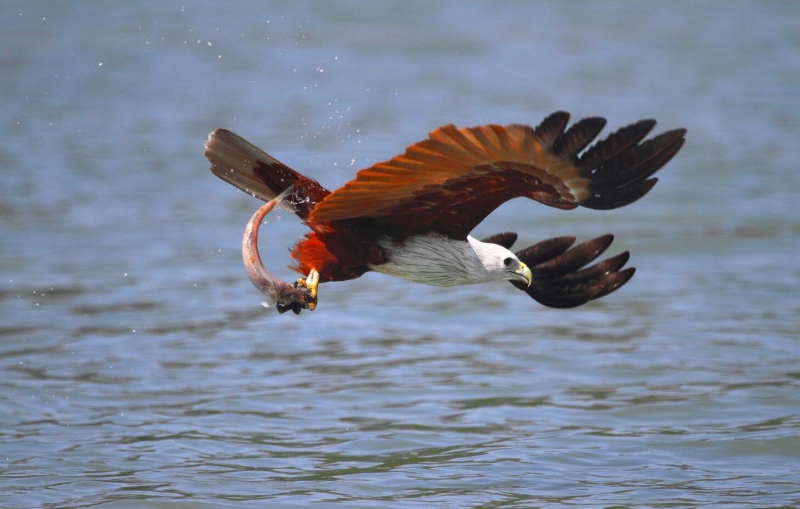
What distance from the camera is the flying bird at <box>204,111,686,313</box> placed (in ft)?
14.8

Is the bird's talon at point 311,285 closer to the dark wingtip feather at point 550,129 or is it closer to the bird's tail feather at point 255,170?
the bird's tail feather at point 255,170

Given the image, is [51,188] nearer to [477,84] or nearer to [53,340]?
[53,340]

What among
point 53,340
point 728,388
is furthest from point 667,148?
point 53,340

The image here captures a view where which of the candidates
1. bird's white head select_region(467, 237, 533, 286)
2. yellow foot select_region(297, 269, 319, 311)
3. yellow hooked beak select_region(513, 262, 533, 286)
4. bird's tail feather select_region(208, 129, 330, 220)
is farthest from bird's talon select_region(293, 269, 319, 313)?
yellow hooked beak select_region(513, 262, 533, 286)

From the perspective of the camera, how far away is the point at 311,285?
5.19m

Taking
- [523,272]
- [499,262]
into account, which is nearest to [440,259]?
[499,262]

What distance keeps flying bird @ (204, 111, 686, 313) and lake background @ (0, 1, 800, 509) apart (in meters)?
1.33

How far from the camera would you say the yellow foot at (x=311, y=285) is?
202 inches

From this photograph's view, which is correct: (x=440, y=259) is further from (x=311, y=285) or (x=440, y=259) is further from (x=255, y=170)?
(x=255, y=170)

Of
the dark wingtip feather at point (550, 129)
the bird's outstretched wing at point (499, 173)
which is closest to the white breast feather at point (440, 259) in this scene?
the bird's outstretched wing at point (499, 173)

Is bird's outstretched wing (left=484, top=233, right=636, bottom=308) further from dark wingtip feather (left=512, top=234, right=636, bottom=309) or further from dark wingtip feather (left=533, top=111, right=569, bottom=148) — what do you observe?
dark wingtip feather (left=533, top=111, right=569, bottom=148)

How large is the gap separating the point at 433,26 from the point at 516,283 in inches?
627

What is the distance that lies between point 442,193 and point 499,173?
348 mm

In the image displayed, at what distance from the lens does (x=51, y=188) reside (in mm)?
13711
